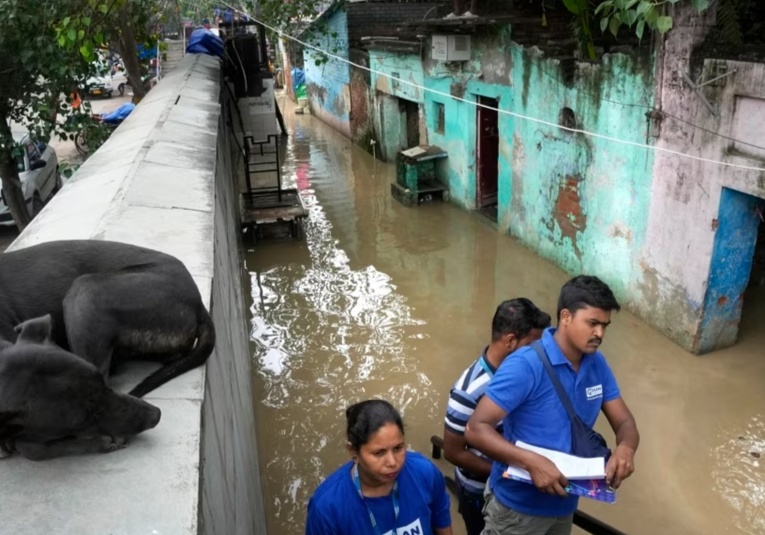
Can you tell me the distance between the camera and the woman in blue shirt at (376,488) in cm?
223

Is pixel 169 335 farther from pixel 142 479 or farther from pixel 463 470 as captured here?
pixel 463 470

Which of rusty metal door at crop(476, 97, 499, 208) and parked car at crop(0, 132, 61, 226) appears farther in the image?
rusty metal door at crop(476, 97, 499, 208)

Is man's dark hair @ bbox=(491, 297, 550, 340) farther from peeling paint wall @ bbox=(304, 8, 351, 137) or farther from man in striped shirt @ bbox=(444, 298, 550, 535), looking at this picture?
peeling paint wall @ bbox=(304, 8, 351, 137)

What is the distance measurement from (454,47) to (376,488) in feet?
29.4

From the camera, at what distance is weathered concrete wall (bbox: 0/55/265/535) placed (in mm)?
1487

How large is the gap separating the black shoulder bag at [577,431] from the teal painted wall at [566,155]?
468 centimetres

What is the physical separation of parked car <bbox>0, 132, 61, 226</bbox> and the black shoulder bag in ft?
30.6

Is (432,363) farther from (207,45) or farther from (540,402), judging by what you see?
(207,45)

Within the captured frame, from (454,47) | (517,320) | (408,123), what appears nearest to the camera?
(517,320)

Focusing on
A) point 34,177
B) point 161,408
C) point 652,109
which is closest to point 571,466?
point 161,408

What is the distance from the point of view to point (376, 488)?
230 centimetres

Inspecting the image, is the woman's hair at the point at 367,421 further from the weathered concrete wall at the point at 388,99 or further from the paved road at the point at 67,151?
the weathered concrete wall at the point at 388,99

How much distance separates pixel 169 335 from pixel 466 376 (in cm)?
151

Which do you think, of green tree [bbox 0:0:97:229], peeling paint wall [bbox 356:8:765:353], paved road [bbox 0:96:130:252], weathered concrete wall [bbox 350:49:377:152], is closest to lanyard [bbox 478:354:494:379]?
peeling paint wall [bbox 356:8:765:353]
